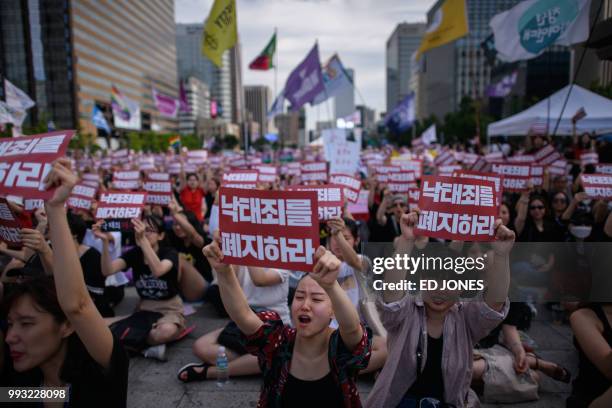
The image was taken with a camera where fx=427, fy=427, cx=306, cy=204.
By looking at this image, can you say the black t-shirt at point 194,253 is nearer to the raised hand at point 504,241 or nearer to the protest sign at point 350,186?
the protest sign at point 350,186

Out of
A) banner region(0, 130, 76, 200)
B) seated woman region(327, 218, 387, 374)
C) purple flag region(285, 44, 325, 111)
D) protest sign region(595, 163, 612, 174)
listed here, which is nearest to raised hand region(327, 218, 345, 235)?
seated woman region(327, 218, 387, 374)

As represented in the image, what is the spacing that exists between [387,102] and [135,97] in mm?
108162

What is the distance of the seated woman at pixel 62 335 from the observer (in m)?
1.81

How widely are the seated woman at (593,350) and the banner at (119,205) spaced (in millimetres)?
4480

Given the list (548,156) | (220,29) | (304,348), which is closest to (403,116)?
(220,29)

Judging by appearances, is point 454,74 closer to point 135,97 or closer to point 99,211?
point 135,97

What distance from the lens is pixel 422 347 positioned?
257cm

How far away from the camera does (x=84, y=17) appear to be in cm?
8100

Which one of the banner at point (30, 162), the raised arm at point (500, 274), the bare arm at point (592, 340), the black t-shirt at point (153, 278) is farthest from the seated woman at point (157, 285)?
the bare arm at point (592, 340)

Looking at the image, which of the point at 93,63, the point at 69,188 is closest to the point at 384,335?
the point at 69,188

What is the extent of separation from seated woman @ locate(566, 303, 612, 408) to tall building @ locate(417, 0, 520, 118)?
296 feet

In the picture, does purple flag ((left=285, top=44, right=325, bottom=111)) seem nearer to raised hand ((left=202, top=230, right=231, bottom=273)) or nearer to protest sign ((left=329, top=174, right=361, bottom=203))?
protest sign ((left=329, top=174, right=361, bottom=203))

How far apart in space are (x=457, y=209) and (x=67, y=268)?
2.72 meters

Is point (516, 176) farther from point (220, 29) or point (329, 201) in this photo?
point (220, 29)
